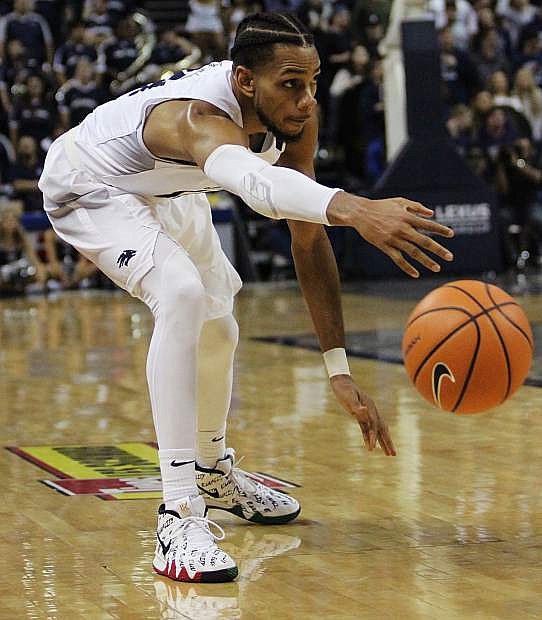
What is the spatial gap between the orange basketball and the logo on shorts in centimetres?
113

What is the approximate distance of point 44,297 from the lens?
1495cm

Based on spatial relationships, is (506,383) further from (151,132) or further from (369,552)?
(151,132)

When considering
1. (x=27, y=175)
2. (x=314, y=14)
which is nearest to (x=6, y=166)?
(x=27, y=175)

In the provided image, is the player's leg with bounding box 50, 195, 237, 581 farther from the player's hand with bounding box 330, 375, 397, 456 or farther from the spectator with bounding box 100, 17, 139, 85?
the spectator with bounding box 100, 17, 139, 85

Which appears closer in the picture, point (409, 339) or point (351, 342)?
point (409, 339)

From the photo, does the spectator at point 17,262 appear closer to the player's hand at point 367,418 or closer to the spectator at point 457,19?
the spectator at point 457,19

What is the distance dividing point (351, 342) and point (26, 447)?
4123mm

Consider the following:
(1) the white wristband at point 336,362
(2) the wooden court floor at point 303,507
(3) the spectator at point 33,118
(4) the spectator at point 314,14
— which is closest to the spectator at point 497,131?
(4) the spectator at point 314,14

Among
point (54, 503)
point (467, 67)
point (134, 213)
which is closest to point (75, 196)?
point (134, 213)

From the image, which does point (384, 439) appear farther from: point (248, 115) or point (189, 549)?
point (248, 115)

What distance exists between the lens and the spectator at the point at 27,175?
1558 cm

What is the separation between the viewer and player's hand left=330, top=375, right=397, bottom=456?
4.27 m

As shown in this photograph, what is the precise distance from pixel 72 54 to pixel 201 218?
43.9 feet

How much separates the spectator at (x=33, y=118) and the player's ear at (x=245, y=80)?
12243mm
